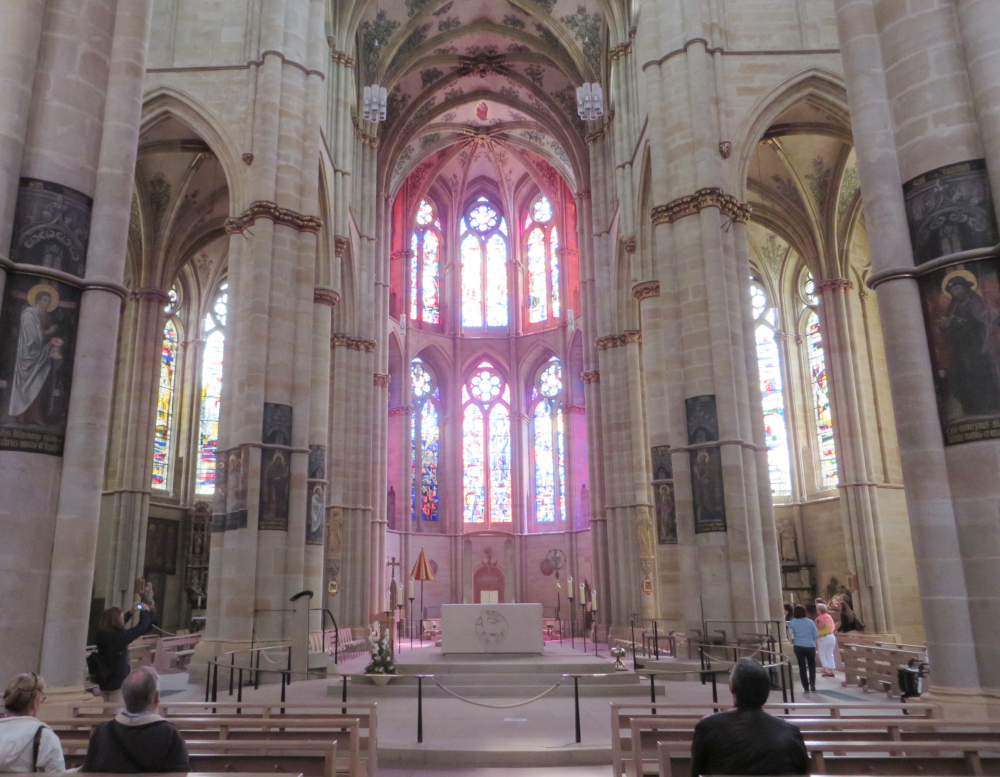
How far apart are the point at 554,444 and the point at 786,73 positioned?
77.9 feet

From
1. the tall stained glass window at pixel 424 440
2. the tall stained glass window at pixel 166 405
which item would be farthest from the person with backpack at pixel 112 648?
the tall stained glass window at pixel 424 440

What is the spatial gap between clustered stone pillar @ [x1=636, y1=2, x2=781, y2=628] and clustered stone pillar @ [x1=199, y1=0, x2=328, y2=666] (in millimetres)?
7564

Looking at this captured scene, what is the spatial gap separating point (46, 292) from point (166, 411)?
21562 millimetres

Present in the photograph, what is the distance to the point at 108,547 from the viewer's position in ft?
77.4

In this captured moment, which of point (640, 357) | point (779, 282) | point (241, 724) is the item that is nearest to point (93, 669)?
point (241, 724)

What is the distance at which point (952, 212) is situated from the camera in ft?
28.5

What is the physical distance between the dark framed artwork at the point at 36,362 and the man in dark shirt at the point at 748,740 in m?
7.24

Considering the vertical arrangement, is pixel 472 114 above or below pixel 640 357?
above

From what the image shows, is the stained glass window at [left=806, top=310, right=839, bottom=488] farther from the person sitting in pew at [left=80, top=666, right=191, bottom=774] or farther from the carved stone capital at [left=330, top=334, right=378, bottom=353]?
the person sitting in pew at [left=80, top=666, right=191, bottom=774]

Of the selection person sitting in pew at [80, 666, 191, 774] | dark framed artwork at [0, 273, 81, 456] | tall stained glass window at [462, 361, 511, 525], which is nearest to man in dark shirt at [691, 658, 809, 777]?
person sitting in pew at [80, 666, 191, 774]

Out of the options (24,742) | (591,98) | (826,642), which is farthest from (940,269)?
(591,98)

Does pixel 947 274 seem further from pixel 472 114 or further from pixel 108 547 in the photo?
pixel 472 114

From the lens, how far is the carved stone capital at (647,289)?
20.2m

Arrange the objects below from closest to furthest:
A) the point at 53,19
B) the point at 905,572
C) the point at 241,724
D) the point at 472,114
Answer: the point at 241,724, the point at 53,19, the point at 905,572, the point at 472,114
